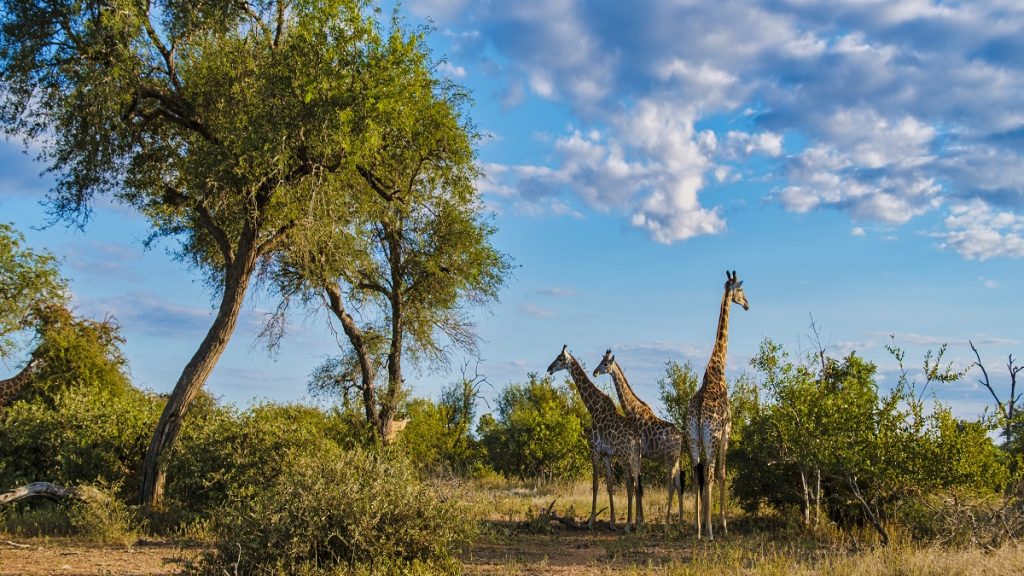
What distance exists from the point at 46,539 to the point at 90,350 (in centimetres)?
1256

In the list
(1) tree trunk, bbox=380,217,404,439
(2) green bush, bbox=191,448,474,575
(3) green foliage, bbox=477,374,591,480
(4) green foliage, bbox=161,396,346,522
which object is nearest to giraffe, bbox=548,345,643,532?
(4) green foliage, bbox=161,396,346,522

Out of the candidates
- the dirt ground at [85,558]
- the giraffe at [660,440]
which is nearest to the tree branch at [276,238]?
the dirt ground at [85,558]

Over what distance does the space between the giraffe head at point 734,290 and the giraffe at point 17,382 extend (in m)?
20.6

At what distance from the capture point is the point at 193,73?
1770 centimetres

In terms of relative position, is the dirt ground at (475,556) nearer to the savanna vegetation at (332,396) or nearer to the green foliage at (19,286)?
the savanna vegetation at (332,396)

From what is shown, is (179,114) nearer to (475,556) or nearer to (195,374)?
(195,374)

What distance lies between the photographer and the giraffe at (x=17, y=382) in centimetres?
2459

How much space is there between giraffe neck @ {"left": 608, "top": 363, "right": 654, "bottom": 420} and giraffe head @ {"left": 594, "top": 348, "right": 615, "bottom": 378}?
8 centimetres

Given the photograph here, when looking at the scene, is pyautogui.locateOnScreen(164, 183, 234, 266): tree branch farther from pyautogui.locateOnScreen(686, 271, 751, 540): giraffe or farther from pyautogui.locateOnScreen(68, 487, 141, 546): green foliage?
pyautogui.locateOnScreen(686, 271, 751, 540): giraffe

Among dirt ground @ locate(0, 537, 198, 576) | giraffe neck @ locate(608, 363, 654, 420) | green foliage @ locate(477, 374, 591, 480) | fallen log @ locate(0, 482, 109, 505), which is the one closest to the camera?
dirt ground @ locate(0, 537, 198, 576)

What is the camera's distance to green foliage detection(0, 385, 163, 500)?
17.3 metres

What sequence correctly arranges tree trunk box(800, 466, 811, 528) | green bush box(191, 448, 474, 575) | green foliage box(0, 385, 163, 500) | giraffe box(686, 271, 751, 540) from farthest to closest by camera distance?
A: green foliage box(0, 385, 163, 500), tree trunk box(800, 466, 811, 528), giraffe box(686, 271, 751, 540), green bush box(191, 448, 474, 575)

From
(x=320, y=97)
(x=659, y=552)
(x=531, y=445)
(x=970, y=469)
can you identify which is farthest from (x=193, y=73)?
(x=531, y=445)

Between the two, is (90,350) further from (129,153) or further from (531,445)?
(531,445)
